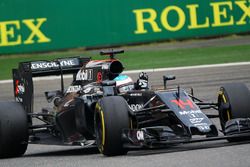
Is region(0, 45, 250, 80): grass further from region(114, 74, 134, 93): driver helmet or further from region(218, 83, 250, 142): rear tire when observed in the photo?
region(218, 83, 250, 142): rear tire

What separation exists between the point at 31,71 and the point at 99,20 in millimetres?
14589

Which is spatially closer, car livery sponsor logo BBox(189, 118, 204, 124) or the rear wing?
car livery sponsor logo BBox(189, 118, 204, 124)

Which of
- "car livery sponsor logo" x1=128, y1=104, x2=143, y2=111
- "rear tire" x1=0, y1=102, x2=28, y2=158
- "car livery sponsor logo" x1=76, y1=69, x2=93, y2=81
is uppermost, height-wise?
"car livery sponsor logo" x1=76, y1=69, x2=93, y2=81

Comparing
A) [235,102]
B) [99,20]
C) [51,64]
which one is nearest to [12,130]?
[51,64]

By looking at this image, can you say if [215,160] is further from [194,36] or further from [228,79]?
[194,36]

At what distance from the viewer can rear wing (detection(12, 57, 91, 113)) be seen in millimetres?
12164

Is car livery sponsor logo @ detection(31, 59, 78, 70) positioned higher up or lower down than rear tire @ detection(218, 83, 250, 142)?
higher up

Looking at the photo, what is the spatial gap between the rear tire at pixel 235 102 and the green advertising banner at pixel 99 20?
53.5ft

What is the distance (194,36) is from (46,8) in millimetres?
4926

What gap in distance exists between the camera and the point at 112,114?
9.54m

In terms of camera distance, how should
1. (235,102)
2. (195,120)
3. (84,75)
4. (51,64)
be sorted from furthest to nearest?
1. (51,64)
2. (84,75)
3. (235,102)
4. (195,120)

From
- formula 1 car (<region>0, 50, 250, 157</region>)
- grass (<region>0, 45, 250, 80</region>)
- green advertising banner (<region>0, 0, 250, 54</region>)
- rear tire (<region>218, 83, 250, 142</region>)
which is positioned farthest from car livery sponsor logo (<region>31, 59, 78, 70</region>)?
green advertising banner (<region>0, 0, 250, 54</region>)

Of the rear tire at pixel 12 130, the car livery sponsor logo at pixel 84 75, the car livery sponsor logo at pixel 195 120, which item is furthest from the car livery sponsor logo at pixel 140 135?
the car livery sponsor logo at pixel 84 75

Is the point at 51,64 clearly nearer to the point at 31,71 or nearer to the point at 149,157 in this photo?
the point at 31,71
